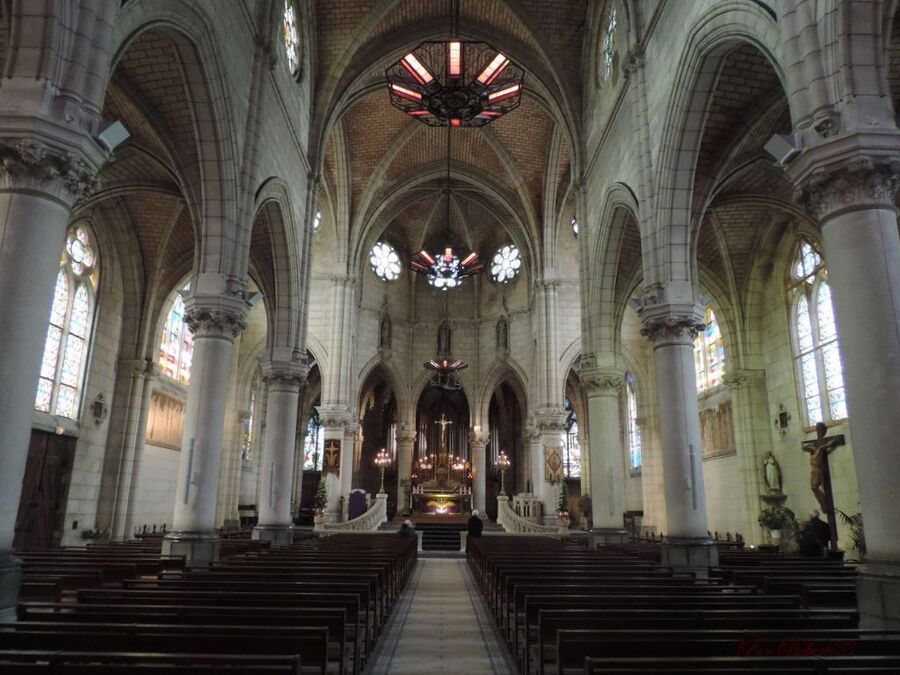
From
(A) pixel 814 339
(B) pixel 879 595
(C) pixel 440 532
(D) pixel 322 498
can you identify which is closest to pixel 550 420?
(C) pixel 440 532

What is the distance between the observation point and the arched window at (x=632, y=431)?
30.2 meters

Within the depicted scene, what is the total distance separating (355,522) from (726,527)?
13.5 meters

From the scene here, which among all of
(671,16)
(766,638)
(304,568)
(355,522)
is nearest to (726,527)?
(355,522)

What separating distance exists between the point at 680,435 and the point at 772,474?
9.93m

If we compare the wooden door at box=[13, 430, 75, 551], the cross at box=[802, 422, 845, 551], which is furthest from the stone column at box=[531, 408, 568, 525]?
the wooden door at box=[13, 430, 75, 551]

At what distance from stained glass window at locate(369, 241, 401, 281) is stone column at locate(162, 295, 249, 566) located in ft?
72.8

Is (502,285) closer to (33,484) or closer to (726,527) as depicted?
(726,527)

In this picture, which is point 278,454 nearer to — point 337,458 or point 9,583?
point 337,458

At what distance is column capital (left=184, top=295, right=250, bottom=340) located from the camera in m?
12.6

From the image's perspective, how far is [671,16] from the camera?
13273 millimetres

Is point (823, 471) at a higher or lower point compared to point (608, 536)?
higher

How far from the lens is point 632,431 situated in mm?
31641

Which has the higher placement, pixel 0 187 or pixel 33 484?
pixel 0 187

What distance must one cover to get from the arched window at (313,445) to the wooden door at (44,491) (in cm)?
2159
